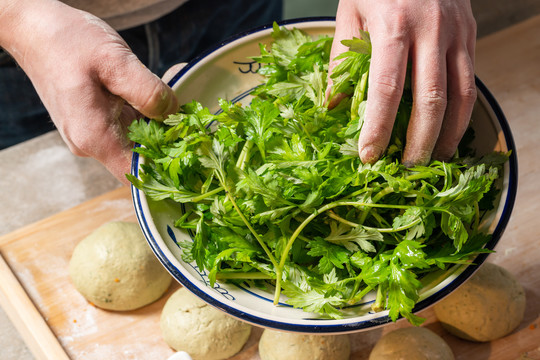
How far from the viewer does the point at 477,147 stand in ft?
4.76

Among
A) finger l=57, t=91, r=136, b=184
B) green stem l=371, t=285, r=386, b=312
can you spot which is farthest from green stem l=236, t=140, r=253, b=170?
green stem l=371, t=285, r=386, b=312

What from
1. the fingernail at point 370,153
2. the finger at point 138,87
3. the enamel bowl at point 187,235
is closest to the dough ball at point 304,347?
the enamel bowl at point 187,235

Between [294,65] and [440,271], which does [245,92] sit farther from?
[440,271]

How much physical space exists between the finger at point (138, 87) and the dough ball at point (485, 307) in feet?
3.31

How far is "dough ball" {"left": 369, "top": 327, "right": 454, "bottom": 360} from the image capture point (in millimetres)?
1469

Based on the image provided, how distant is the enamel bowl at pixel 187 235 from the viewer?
45.9 inches

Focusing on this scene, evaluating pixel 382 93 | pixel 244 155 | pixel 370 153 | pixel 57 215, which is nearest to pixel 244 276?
pixel 244 155

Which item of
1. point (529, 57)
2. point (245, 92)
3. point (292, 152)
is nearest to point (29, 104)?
point (245, 92)

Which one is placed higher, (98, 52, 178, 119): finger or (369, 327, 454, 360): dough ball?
(98, 52, 178, 119): finger

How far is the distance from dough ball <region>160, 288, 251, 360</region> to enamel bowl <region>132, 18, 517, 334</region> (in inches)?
13.4

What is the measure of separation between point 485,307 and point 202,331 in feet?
2.73

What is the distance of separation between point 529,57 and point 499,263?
1025mm

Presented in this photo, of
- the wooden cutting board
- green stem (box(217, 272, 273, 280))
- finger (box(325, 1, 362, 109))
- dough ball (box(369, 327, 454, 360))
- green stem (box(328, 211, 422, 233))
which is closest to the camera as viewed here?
green stem (box(328, 211, 422, 233))

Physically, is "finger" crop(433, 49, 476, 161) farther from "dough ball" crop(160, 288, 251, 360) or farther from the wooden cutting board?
"dough ball" crop(160, 288, 251, 360)
